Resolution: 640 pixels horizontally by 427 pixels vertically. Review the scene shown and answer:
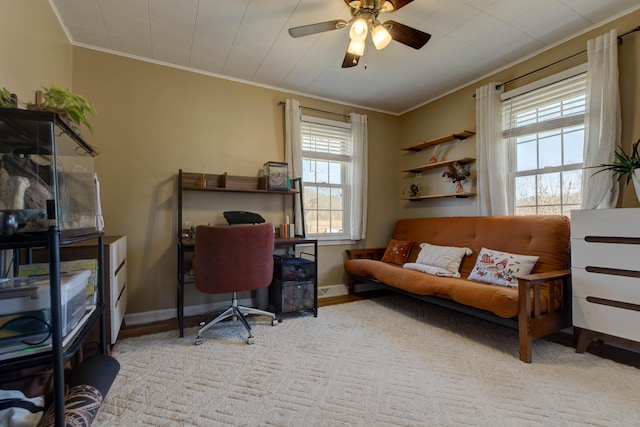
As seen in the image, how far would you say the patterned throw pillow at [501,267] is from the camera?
2.30 metres

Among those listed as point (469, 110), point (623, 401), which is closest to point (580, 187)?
point (469, 110)

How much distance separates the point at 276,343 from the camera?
7.42 ft

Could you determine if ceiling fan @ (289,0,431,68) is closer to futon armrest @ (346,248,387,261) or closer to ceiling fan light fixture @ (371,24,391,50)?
ceiling fan light fixture @ (371,24,391,50)

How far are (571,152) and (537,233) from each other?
0.77 metres

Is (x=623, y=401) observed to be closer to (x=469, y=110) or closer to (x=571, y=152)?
(x=571, y=152)

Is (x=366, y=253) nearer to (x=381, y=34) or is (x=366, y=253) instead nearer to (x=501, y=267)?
(x=501, y=267)

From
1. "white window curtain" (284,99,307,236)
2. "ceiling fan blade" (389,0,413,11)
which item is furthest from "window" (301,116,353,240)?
"ceiling fan blade" (389,0,413,11)

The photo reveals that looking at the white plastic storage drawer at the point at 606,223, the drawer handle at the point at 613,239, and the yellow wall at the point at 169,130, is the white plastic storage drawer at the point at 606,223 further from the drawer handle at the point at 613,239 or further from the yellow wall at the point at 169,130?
the yellow wall at the point at 169,130

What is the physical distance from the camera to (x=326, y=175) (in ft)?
12.3

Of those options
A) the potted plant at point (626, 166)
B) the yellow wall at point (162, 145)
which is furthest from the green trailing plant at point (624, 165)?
the yellow wall at point (162, 145)

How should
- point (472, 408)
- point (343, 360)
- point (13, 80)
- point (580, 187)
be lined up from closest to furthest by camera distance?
point (472, 408)
point (13, 80)
point (343, 360)
point (580, 187)

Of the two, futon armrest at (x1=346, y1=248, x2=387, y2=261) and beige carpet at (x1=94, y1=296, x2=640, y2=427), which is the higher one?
futon armrest at (x1=346, y1=248, x2=387, y2=261)

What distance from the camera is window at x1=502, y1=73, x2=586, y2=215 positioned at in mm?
2461

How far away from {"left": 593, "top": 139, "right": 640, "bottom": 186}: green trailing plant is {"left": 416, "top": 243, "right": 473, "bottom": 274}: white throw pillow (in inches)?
47.7
